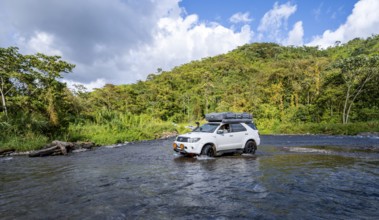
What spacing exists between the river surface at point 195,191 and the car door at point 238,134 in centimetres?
218

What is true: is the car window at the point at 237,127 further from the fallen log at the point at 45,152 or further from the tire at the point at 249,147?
the fallen log at the point at 45,152

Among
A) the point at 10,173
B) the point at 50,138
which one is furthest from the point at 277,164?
the point at 50,138

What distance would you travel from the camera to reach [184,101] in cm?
5638

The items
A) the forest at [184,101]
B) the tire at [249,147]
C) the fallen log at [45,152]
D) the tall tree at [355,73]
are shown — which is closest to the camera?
the tire at [249,147]

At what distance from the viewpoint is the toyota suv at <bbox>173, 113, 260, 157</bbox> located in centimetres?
1245

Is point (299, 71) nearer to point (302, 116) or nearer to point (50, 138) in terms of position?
point (302, 116)

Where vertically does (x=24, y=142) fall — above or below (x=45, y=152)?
above

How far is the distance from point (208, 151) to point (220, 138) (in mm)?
925

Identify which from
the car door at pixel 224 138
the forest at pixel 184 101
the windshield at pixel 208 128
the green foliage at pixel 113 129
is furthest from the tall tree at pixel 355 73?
the windshield at pixel 208 128

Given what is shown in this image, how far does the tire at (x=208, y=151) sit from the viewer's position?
12.6 metres

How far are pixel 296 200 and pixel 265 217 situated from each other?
4.99 feet

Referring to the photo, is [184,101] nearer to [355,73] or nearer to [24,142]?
[355,73]

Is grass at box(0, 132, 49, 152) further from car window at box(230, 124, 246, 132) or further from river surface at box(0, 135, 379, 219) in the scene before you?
car window at box(230, 124, 246, 132)

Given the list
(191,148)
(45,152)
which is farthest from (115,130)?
(191,148)
